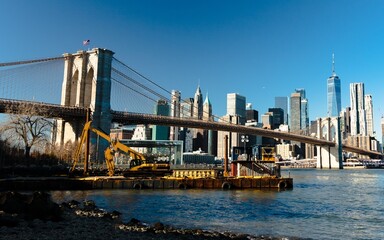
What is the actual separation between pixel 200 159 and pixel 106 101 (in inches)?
4451

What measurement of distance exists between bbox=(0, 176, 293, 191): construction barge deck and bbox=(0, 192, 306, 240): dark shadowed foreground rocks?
21.6 m

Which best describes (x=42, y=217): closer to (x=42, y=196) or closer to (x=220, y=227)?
(x=42, y=196)

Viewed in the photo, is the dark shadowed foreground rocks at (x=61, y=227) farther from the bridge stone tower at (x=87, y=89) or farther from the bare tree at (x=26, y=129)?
the bridge stone tower at (x=87, y=89)

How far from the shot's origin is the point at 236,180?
169ft

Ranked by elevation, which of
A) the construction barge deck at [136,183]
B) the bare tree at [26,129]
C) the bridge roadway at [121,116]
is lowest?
the construction barge deck at [136,183]

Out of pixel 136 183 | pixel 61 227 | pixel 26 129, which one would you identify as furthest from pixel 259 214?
pixel 26 129

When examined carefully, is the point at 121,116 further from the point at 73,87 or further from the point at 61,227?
the point at 61,227

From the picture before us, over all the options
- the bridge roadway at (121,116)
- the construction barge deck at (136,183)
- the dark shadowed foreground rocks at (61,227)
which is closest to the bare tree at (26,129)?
the bridge roadway at (121,116)

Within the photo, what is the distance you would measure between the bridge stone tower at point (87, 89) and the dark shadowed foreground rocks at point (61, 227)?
2469 inches

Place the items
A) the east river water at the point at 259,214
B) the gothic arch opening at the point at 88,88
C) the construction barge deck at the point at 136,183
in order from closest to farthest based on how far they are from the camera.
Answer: the east river water at the point at 259,214 → the construction barge deck at the point at 136,183 → the gothic arch opening at the point at 88,88

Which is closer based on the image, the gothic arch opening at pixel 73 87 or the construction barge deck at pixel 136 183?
the construction barge deck at pixel 136 183

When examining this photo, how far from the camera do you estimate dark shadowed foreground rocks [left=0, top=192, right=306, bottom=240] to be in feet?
57.7

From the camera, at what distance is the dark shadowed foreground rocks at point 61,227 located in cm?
1758

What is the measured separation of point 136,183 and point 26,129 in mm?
25887
